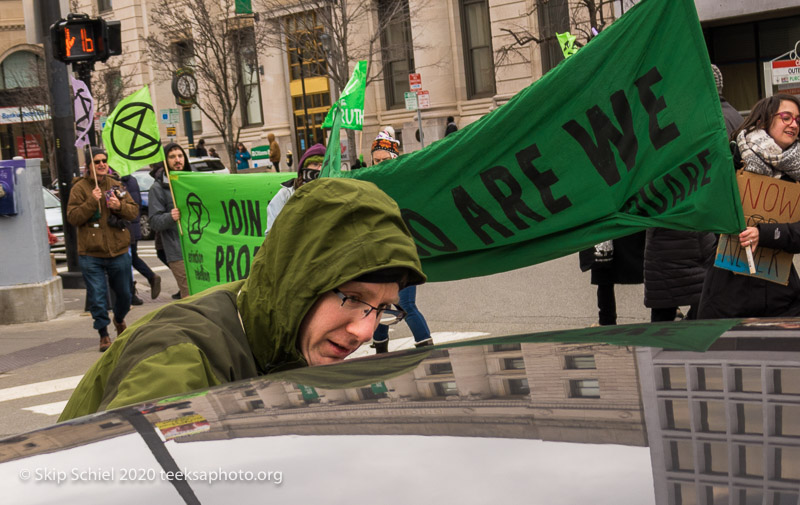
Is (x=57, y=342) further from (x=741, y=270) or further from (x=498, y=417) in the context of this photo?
(x=498, y=417)

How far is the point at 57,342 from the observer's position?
11547 mm

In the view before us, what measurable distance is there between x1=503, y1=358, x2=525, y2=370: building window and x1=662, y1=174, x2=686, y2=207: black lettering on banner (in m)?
3.05

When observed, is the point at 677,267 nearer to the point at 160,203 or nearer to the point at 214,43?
the point at 160,203

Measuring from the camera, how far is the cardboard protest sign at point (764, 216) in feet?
18.2

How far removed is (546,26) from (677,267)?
2561cm

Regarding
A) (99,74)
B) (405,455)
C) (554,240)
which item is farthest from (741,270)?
(99,74)

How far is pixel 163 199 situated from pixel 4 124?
178ft

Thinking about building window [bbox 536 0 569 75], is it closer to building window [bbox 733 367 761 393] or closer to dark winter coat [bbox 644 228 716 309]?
dark winter coat [bbox 644 228 716 309]

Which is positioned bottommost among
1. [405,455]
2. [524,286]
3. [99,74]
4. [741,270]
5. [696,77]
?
[524,286]

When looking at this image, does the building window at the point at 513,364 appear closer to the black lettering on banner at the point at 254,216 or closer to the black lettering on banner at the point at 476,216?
the black lettering on banner at the point at 476,216

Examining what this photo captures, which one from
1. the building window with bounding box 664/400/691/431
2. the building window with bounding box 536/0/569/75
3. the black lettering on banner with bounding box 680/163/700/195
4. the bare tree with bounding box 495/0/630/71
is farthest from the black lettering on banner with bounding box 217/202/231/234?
the building window with bounding box 536/0/569/75

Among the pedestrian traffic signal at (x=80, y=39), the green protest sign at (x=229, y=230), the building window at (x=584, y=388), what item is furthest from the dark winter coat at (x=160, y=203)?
the building window at (x=584, y=388)

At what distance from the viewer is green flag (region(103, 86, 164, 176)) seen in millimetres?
10094

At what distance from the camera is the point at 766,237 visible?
5.55 meters
